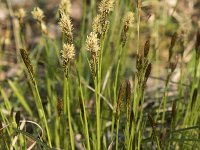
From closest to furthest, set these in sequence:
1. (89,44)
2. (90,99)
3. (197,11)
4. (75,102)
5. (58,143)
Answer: (89,44) < (58,143) < (75,102) < (90,99) < (197,11)

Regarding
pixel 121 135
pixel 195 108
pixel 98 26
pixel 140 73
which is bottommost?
pixel 121 135

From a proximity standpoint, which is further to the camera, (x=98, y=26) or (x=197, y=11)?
(x=197, y=11)

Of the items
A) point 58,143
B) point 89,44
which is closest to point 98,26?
point 89,44

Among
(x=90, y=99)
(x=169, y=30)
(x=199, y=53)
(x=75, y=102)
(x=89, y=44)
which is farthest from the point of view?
(x=169, y=30)

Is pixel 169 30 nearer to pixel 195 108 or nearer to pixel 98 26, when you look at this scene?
pixel 195 108

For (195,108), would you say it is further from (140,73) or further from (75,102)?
(75,102)

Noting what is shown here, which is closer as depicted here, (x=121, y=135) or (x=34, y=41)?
(x=121, y=135)

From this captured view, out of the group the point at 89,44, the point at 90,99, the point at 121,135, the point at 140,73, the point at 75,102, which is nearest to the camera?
the point at 89,44

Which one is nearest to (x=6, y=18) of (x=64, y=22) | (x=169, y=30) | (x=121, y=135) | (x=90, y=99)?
(x=169, y=30)

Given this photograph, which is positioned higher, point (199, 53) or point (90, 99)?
point (199, 53)
